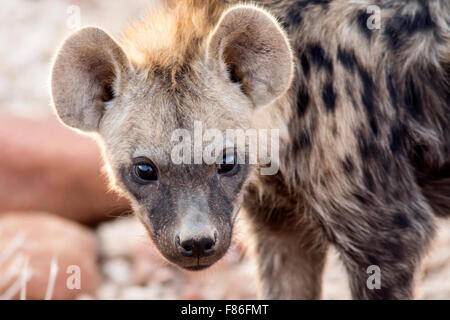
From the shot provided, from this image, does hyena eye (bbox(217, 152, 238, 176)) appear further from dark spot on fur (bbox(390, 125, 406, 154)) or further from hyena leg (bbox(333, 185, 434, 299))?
dark spot on fur (bbox(390, 125, 406, 154))

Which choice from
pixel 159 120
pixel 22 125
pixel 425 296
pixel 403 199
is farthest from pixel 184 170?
pixel 22 125

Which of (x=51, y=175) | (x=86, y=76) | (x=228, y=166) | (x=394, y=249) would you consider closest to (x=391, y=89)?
(x=394, y=249)

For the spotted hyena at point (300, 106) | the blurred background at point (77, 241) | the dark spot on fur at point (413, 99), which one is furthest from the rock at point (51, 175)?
the dark spot on fur at point (413, 99)

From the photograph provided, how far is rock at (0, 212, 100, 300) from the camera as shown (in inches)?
183

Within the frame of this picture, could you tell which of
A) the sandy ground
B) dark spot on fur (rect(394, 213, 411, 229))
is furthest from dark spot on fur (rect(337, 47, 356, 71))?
the sandy ground

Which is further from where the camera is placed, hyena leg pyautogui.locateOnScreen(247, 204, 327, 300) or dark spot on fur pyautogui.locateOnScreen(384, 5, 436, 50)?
hyena leg pyautogui.locateOnScreen(247, 204, 327, 300)

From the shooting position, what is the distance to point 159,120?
280 cm

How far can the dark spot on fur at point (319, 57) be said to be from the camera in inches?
121

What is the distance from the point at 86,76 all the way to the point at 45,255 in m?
2.26

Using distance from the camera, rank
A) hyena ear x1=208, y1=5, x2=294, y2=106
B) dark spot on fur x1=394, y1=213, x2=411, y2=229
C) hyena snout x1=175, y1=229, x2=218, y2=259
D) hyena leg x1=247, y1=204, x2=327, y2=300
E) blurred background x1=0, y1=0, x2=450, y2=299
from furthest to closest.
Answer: blurred background x1=0, y1=0, x2=450, y2=299, hyena leg x1=247, y1=204, x2=327, y2=300, dark spot on fur x1=394, y1=213, x2=411, y2=229, hyena ear x1=208, y1=5, x2=294, y2=106, hyena snout x1=175, y1=229, x2=218, y2=259

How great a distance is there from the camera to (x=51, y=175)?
565 centimetres

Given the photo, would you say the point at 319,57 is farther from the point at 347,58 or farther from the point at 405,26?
the point at 405,26

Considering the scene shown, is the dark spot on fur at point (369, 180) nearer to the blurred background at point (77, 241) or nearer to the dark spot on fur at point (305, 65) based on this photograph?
the dark spot on fur at point (305, 65)

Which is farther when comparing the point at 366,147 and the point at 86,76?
the point at 366,147
